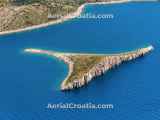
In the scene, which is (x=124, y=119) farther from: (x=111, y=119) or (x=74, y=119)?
(x=74, y=119)

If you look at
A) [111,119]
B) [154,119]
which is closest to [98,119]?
[111,119]

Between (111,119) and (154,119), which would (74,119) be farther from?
(154,119)

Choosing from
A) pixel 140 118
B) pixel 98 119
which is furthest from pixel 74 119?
pixel 140 118

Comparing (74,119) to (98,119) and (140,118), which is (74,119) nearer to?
(98,119)

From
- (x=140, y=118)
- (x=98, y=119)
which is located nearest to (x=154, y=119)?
(x=140, y=118)
